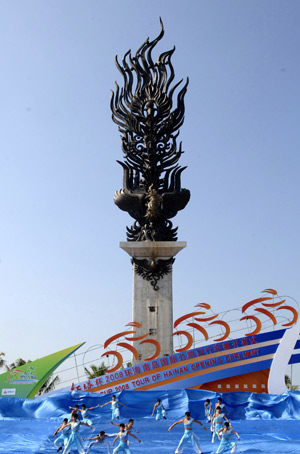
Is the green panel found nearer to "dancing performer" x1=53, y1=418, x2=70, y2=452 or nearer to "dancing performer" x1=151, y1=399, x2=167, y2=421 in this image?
"dancing performer" x1=151, y1=399, x2=167, y2=421

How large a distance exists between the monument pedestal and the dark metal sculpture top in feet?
2.75

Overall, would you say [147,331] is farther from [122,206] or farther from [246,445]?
[246,445]

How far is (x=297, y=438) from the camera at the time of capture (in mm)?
13039

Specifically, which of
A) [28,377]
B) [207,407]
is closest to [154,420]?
[207,407]

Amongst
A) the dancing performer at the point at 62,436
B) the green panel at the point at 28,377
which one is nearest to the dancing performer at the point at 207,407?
the dancing performer at the point at 62,436

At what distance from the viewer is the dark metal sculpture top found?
2453 cm

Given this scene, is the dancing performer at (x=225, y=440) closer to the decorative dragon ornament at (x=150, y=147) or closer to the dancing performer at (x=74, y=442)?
the dancing performer at (x=74, y=442)

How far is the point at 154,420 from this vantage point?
1648 centimetres

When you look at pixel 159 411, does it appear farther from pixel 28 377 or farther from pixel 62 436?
pixel 28 377

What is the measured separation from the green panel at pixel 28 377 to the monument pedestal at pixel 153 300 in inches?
175

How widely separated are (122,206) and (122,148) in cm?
368

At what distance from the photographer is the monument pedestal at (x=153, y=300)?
74.1 ft

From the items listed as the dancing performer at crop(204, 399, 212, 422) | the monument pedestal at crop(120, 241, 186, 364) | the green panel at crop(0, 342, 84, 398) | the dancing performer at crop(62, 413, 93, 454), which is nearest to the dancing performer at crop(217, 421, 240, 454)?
the dancing performer at crop(62, 413, 93, 454)

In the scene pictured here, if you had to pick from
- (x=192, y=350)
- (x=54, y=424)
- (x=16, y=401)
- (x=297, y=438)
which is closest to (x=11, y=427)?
(x=54, y=424)
